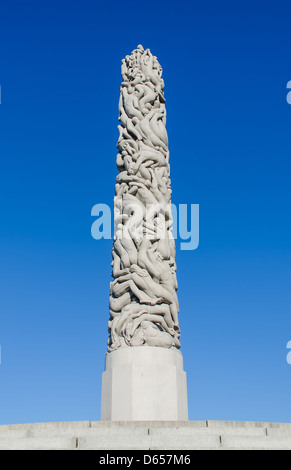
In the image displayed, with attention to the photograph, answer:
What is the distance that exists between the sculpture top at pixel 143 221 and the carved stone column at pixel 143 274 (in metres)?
0.02

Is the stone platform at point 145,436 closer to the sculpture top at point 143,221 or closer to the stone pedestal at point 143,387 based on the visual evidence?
the stone pedestal at point 143,387

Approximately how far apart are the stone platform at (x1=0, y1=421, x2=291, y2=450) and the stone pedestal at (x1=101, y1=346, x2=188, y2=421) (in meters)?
3.12

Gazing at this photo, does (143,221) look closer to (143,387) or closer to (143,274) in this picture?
(143,274)

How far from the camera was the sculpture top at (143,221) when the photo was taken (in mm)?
12977

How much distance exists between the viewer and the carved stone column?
12320mm

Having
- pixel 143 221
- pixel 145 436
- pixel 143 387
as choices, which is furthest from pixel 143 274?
pixel 145 436

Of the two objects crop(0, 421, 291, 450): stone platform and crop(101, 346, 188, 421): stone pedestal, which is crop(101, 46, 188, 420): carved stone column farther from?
crop(0, 421, 291, 450): stone platform


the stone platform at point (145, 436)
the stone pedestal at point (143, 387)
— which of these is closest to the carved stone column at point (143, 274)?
the stone pedestal at point (143, 387)

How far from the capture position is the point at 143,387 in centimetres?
1224

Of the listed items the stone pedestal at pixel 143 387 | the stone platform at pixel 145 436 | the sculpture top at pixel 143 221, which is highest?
the sculpture top at pixel 143 221

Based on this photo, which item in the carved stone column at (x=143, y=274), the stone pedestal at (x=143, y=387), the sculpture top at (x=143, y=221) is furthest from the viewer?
the sculpture top at (x=143, y=221)

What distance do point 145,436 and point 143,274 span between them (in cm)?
536

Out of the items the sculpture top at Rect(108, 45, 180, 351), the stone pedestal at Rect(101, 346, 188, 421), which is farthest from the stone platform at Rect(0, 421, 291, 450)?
the sculpture top at Rect(108, 45, 180, 351)
